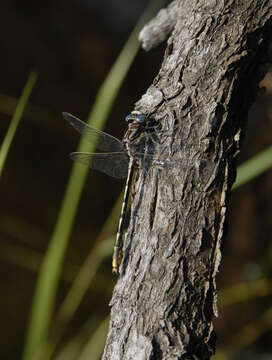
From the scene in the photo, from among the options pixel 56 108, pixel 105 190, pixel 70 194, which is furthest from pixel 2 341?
pixel 70 194

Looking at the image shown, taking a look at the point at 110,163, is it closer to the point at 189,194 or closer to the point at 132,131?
the point at 132,131

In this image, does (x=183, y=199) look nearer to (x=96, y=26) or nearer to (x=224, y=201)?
(x=224, y=201)

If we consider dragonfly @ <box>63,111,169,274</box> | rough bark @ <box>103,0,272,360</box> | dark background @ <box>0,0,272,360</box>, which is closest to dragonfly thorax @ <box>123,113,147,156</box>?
dragonfly @ <box>63,111,169,274</box>

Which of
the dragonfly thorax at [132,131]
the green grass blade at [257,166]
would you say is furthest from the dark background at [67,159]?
the green grass blade at [257,166]

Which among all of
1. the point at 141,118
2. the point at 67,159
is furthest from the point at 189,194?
the point at 67,159

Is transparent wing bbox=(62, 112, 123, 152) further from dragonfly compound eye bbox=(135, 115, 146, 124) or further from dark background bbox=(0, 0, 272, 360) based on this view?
dark background bbox=(0, 0, 272, 360)

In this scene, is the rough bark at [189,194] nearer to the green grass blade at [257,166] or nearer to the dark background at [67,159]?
the green grass blade at [257,166]

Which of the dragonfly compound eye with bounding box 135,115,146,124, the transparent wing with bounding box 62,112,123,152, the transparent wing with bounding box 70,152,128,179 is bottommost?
the dragonfly compound eye with bounding box 135,115,146,124
